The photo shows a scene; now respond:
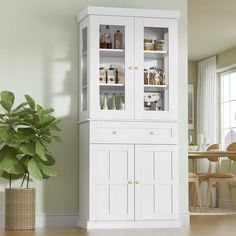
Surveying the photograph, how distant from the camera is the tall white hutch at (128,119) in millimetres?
6637

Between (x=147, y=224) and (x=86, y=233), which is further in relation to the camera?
(x=147, y=224)

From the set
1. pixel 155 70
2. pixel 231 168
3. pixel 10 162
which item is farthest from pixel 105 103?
pixel 231 168

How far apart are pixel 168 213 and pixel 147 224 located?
23 cm

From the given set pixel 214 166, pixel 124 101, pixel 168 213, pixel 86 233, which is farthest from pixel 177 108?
pixel 214 166

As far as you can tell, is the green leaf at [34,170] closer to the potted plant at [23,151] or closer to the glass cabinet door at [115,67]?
the potted plant at [23,151]

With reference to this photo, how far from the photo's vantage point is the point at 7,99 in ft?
A: 21.6

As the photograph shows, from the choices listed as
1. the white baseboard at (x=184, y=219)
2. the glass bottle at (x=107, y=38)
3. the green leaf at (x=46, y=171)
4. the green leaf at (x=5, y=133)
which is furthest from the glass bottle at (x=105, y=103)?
the white baseboard at (x=184, y=219)

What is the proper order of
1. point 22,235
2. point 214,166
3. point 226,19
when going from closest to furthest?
point 22,235, point 226,19, point 214,166

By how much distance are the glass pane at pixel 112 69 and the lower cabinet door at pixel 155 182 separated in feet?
1.60

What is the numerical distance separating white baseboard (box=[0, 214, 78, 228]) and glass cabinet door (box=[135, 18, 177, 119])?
1185 mm

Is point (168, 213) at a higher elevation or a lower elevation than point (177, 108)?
lower

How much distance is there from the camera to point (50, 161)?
6.67 metres

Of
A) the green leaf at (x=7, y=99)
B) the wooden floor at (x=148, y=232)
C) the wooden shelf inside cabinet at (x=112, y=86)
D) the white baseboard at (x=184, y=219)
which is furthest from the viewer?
the white baseboard at (x=184, y=219)

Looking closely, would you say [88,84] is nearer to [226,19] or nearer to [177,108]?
[177,108]
